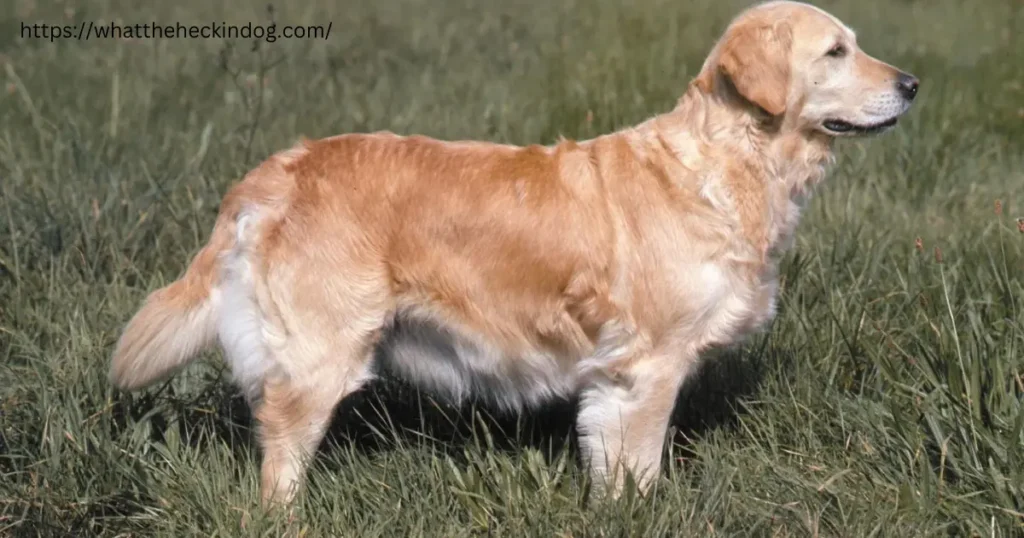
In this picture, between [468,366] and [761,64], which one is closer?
[761,64]

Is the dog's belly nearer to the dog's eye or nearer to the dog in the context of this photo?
the dog

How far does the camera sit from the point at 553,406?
408cm

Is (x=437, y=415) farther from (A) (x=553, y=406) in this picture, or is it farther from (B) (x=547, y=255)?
(B) (x=547, y=255)

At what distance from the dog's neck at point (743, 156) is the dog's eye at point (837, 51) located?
0.77 ft

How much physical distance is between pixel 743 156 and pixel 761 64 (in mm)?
270

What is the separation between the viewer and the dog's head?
335cm

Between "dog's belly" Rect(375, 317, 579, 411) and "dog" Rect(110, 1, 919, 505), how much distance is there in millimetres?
10

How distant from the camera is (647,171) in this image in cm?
345

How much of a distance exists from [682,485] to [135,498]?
157 cm

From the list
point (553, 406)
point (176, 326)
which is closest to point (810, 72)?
point (553, 406)

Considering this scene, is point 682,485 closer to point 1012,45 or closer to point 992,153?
point 992,153

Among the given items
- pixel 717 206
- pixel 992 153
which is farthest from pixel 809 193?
pixel 992 153

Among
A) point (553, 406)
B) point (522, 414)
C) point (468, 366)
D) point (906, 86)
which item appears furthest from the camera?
point (553, 406)

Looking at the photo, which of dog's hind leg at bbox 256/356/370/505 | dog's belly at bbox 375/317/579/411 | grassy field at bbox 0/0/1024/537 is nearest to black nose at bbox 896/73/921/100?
grassy field at bbox 0/0/1024/537
